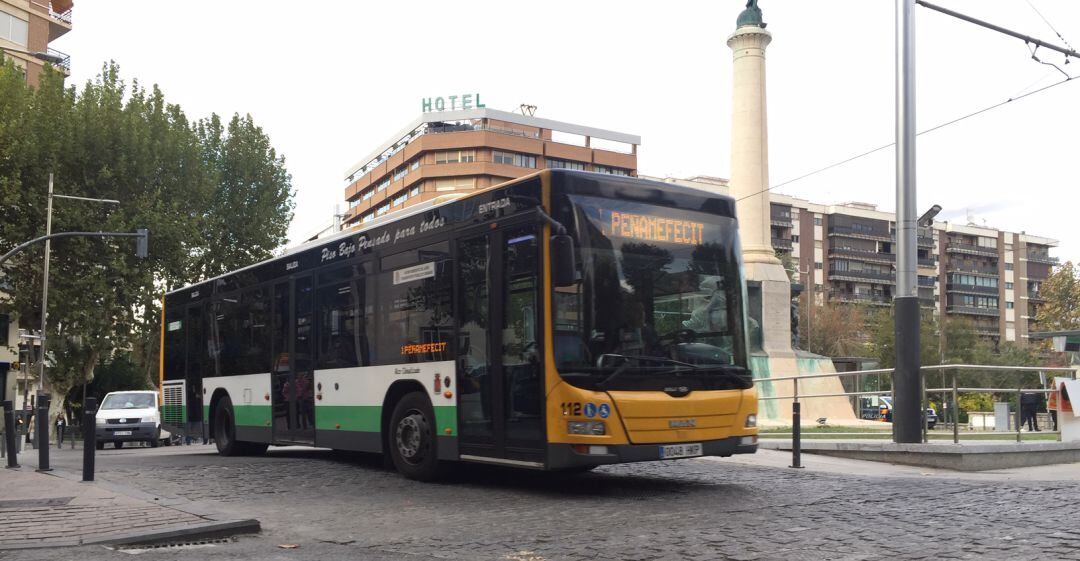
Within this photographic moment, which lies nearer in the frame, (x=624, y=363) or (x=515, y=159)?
(x=624, y=363)

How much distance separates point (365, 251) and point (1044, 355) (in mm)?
68927

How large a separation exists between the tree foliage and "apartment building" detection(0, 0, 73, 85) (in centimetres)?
1472

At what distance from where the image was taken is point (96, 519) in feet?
25.9

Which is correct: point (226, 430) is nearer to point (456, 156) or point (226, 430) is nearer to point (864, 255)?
point (456, 156)

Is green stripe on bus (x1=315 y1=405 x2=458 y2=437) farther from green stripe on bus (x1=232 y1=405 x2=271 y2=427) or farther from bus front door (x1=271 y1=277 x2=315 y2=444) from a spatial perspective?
green stripe on bus (x1=232 y1=405 x2=271 y2=427)

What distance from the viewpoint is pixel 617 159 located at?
305 feet

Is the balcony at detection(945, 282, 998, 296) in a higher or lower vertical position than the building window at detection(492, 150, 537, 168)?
lower

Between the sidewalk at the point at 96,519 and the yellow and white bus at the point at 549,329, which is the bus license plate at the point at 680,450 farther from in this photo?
the sidewalk at the point at 96,519

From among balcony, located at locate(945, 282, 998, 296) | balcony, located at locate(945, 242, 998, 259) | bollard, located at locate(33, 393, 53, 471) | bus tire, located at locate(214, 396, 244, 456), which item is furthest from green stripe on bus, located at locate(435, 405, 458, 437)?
balcony, located at locate(945, 242, 998, 259)

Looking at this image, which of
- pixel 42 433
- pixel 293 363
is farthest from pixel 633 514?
pixel 42 433

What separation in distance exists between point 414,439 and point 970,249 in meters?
111

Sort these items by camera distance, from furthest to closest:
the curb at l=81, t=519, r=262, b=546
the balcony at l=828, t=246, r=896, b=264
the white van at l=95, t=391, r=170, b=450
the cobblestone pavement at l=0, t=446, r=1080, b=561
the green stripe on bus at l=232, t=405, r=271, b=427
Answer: the balcony at l=828, t=246, r=896, b=264 < the white van at l=95, t=391, r=170, b=450 < the green stripe on bus at l=232, t=405, r=271, b=427 < the curb at l=81, t=519, r=262, b=546 < the cobblestone pavement at l=0, t=446, r=1080, b=561

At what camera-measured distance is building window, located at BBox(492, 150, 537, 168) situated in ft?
280

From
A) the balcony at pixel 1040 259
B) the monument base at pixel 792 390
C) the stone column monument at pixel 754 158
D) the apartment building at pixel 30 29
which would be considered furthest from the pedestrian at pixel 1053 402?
the balcony at pixel 1040 259
